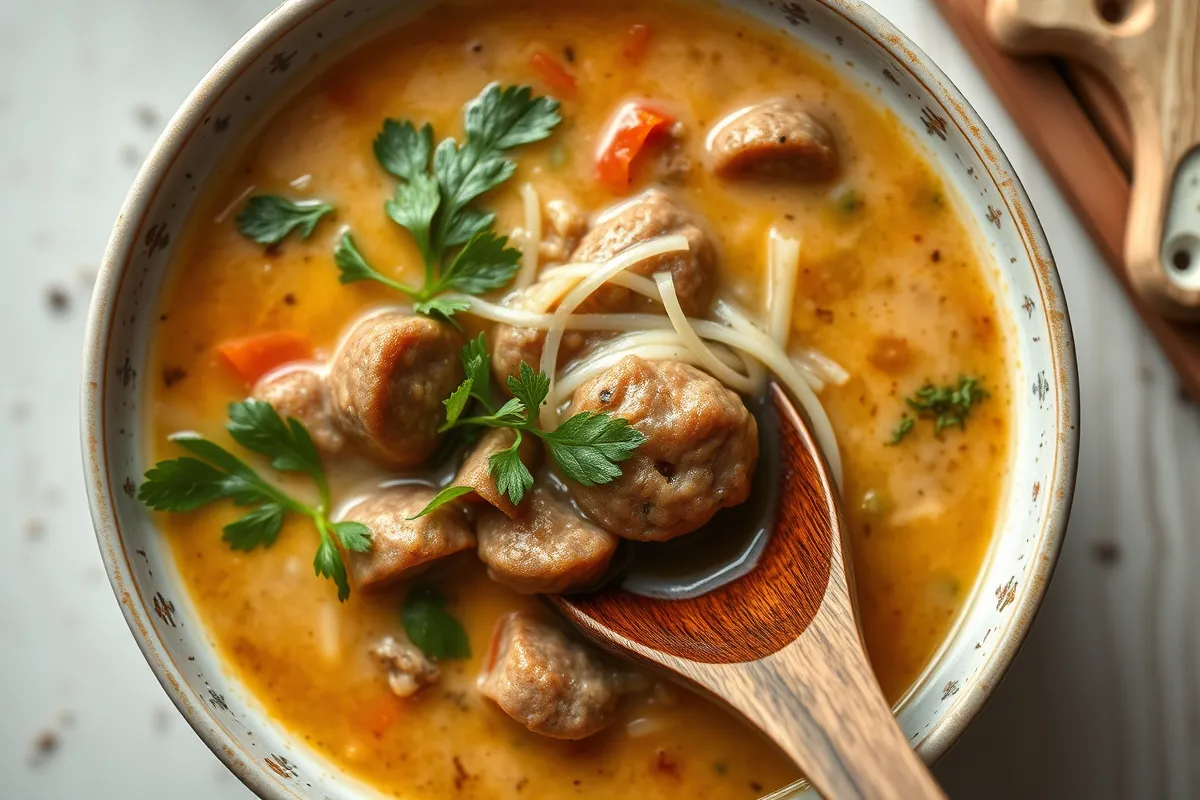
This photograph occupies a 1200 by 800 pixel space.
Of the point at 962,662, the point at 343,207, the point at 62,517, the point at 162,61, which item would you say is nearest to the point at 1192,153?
the point at 962,662

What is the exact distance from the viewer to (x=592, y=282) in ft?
8.63

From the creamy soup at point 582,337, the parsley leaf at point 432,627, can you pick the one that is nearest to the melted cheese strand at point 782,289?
the creamy soup at point 582,337

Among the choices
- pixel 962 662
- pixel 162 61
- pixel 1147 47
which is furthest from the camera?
pixel 162 61

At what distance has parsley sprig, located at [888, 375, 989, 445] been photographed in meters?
2.75

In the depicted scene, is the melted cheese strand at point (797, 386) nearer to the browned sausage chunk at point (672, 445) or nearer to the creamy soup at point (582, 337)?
the creamy soup at point (582, 337)

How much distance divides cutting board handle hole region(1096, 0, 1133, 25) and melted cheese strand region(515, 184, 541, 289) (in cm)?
178

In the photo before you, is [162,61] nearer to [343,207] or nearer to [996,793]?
[343,207]

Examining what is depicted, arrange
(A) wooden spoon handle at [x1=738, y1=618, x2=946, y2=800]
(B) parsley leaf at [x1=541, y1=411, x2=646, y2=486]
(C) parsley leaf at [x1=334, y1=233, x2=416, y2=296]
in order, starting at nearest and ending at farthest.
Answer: (A) wooden spoon handle at [x1=738, y1=618, x2=946, y2=800] < (B) parsley leaf at [x1=541, y1=411, x2=646, y2=486] < (C) parsley leaf at [x1=334, y1=233, x2=416, y2=296]

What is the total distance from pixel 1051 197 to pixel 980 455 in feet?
3.17

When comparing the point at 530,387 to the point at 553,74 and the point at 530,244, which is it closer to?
the point at 530,244

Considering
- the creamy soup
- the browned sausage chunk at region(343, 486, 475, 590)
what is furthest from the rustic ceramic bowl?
the browned sausage chunk at region(343, 486, 475, 590)

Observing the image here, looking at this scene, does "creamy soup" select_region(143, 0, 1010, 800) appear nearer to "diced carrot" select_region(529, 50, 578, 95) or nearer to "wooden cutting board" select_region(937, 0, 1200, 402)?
"diced carrot" select_region(529, 50, 578, 95)

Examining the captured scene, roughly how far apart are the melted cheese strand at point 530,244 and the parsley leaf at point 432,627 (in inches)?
33.2

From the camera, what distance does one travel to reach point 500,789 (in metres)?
2.78
